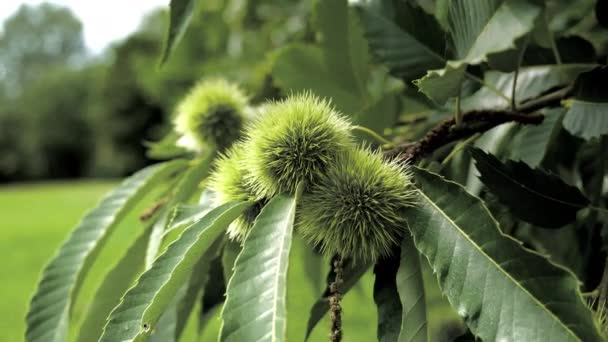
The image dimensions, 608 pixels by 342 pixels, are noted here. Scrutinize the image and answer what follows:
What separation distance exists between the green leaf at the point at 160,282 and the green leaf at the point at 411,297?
0.23m

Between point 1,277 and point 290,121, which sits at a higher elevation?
point 290,121

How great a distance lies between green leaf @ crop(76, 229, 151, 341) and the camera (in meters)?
1.04

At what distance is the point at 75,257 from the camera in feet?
3.60

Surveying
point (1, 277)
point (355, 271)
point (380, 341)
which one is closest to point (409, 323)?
point (380, 341)

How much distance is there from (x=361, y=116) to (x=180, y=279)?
0.52m

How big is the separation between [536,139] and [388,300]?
481 millimetres

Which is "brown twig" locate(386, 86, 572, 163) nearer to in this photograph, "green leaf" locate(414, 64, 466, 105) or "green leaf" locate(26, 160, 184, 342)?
"green leaf" locate(414, 64, 466, 105)

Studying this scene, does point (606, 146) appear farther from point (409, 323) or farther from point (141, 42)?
point (141, 42)

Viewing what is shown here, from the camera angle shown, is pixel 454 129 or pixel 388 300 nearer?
pixel 388 300

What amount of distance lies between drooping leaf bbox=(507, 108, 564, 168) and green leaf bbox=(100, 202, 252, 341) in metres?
0.59

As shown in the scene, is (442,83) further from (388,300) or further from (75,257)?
(75,257)

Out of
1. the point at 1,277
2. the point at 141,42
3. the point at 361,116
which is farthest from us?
the point at 141,42

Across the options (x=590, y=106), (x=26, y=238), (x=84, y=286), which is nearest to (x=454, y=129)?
(x=590, y=106)

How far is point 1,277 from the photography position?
7984mm
